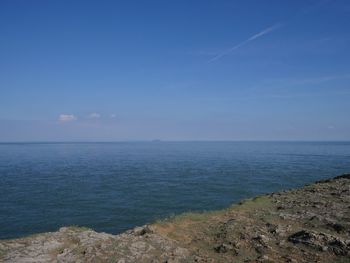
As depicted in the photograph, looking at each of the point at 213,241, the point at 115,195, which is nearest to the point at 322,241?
the point at 213,241

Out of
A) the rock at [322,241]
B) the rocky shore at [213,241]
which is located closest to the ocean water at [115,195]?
the rocky shore at [213,241]

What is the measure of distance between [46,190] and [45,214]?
1351 centimetres

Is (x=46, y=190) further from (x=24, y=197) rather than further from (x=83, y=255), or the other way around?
(x=83, y=255)

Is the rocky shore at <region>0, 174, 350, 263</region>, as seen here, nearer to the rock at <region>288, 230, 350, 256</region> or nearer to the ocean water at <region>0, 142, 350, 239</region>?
the rock at <region>288, 230, 350, 256</region>

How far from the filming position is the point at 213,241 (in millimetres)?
Answer: 15594

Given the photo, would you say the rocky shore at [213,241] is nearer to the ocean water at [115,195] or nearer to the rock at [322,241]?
the rock at [322,241]

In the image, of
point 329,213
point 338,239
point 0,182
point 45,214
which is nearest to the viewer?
point 338,239

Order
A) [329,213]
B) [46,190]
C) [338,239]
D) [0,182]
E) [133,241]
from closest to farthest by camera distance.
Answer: [338,239], [133,241], [329,213], [46,190], [0,182]

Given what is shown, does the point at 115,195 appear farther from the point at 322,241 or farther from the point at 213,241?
the point at 322,241

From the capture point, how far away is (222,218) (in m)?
20.6

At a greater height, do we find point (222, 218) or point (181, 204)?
point (222, 218)

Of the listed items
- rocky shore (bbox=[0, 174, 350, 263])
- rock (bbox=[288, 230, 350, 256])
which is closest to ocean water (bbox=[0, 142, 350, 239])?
rocky shore (bbox=[0, 174, 350, 263])

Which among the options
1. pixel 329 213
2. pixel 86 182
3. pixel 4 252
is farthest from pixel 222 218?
pixel 86 182

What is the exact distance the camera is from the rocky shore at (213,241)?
42.7 feet
